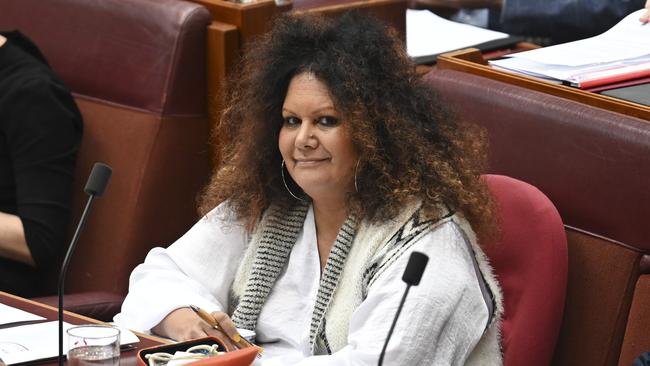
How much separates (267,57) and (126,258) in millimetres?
855

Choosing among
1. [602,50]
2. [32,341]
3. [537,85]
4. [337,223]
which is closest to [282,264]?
[337,223]

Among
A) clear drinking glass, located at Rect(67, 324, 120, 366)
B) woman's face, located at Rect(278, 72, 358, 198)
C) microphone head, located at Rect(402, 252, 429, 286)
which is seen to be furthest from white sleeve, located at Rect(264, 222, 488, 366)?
microphone head, located at Rect(402, 252, 429, 286)

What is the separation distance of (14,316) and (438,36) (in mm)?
1720

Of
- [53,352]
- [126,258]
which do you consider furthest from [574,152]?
[126,258]

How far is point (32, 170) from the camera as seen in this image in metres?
2.81

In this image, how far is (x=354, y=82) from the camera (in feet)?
7.10

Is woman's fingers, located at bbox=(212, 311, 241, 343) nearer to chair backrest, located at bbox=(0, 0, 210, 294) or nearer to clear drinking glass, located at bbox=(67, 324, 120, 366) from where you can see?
clear drinking glass, located at bbox=(67, 324, 120, 366)

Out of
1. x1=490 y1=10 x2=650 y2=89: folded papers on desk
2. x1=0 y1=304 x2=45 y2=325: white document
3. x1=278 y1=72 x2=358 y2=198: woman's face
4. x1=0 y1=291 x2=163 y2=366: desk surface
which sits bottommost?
x1=0 y1=291 x2=163 y2=366: desk surface

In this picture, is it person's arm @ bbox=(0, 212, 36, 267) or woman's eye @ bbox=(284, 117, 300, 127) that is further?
person's arm @ bbox=(0, 212, 36, 267)

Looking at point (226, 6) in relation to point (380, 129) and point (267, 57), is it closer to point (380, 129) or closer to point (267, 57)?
point (267, 57)

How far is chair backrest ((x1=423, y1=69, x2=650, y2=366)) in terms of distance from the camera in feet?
7.21

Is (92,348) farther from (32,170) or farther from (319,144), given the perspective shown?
(32,170)

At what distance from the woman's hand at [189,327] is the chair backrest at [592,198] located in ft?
2.03

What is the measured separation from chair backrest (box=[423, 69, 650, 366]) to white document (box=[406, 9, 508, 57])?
0.97 metres
